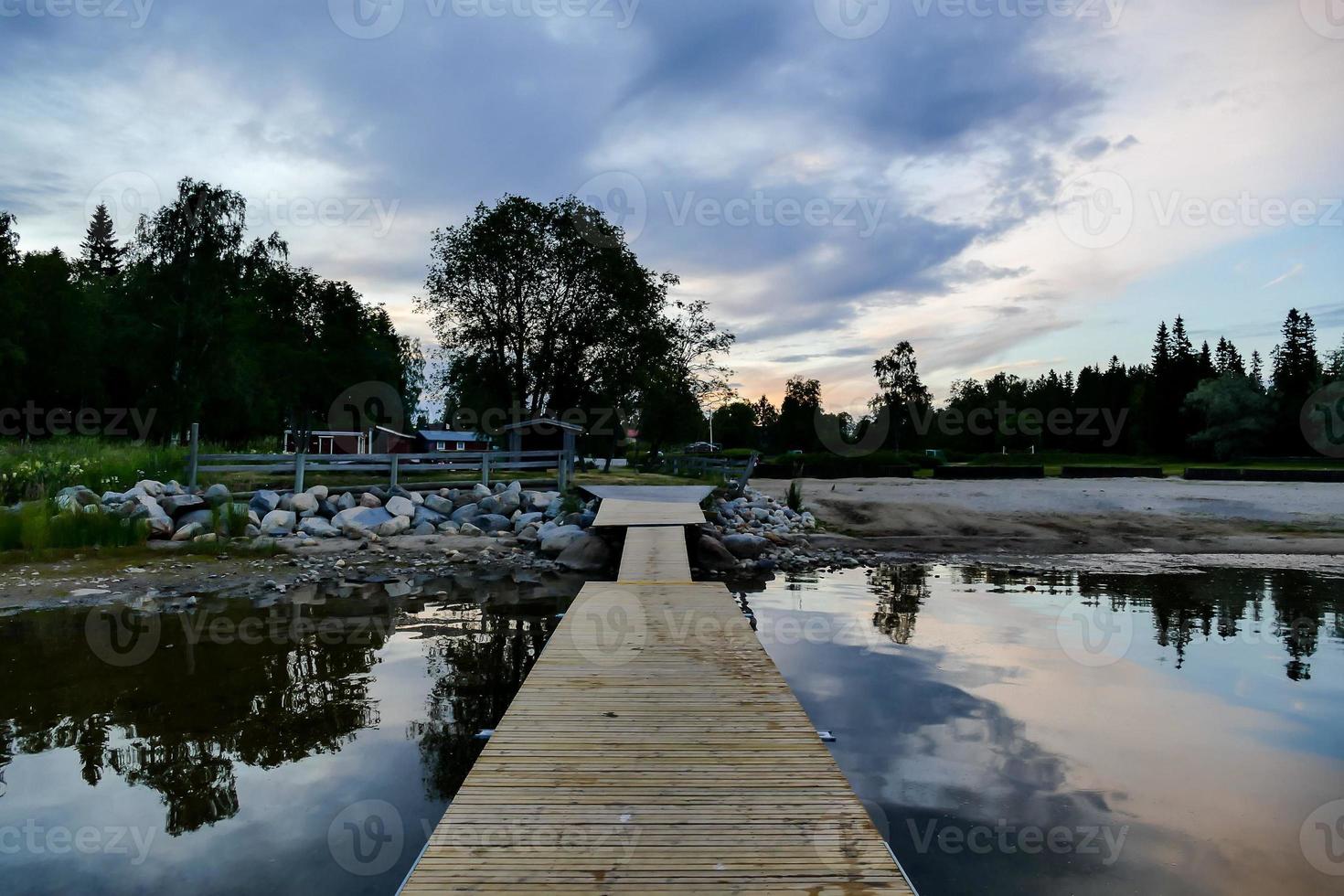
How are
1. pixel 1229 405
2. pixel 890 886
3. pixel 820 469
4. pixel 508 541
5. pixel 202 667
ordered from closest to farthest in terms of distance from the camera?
pixel 890 886, pixel 202 667, pixel 508 541, pixel 820 469, pixel 1229 405

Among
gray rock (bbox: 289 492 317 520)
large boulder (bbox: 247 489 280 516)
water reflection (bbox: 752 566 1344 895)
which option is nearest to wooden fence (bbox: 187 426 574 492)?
gray rock (bbox: 289 492 317 520)

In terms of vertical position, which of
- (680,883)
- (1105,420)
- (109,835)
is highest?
(1105,420)

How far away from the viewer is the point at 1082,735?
639 cm

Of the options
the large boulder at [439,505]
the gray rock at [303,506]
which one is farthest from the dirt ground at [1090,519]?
the gray rock at [303,506]

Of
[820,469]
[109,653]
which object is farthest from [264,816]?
[820,469]

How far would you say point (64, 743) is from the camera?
594 cm

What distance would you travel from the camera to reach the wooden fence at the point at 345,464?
1703cm

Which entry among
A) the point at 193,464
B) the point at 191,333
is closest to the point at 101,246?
the point at 191,333

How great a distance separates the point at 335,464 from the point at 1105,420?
238 feet

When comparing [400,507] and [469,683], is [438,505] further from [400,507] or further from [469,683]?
[469,683]

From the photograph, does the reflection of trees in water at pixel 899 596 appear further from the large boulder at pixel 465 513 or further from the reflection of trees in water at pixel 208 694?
the large boulder at pixel 465 513

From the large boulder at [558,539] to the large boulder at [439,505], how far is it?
126 inches

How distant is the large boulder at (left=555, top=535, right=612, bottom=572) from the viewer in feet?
48.8

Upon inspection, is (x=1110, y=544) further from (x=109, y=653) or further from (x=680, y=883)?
(x=109, y=653)
